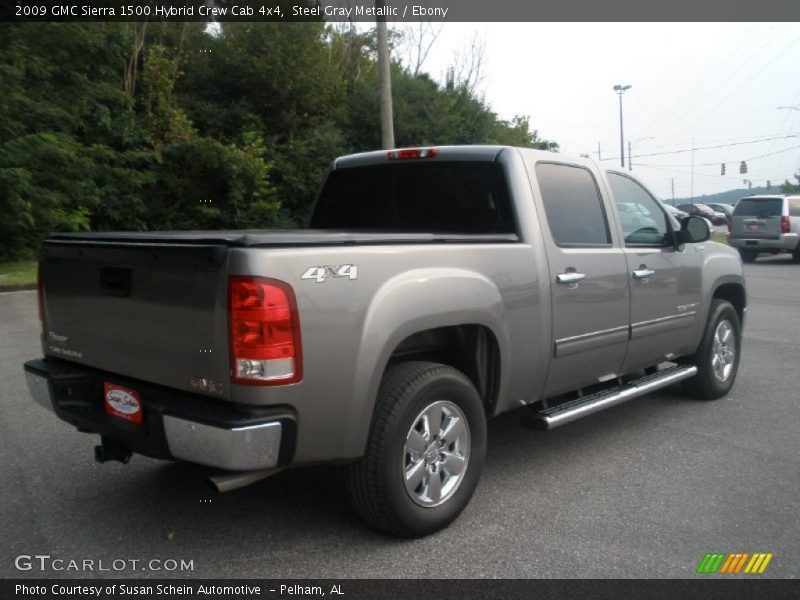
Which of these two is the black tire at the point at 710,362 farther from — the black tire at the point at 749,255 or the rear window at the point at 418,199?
the black tire at the point at 749,255

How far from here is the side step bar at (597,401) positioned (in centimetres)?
416

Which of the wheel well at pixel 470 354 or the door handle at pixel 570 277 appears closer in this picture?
the wheel well at pixel 470 354

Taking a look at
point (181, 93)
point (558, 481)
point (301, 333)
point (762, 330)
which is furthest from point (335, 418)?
point (181, 93)

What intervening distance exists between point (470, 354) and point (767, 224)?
18.5 m

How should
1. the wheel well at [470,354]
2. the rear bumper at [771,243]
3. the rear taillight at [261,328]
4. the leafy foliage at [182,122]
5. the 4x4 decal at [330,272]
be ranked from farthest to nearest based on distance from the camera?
1. the rear bumper at [771,243]
2. the leafy foliage at [182,122]
3. the wheel well at [470,354]
4. the 4x4 decal at [330,272]
5. the rear taillight at [261,328]

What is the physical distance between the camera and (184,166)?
69.0 ft

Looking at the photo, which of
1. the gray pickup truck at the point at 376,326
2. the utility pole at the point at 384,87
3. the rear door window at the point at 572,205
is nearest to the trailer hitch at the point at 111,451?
the gray pickup truck at the point at 376,326

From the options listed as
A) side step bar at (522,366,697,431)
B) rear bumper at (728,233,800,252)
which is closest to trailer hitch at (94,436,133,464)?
side step bar at (522,366,697,431)

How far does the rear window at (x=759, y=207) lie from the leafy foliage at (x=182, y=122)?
905 cm

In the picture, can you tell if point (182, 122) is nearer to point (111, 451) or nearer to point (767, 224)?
point (767, 224)

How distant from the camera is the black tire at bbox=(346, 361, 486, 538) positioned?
128 inches

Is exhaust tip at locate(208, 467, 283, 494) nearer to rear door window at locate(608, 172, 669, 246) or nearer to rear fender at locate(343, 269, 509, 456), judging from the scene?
rear fender at locate(343, 269, 509, 456)

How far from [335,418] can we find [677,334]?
3.34 meters

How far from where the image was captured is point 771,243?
19469mm
